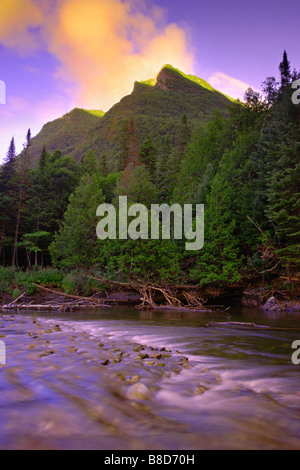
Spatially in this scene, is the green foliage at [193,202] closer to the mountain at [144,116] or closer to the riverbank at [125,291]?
the riverbank at [125,291]

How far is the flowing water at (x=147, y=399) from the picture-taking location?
2.53 meters

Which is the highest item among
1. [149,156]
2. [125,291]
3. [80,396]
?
[149,156]

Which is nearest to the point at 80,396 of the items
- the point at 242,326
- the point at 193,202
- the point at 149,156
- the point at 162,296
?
the point at 242,326

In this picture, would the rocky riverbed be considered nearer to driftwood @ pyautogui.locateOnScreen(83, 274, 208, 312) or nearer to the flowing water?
the flowing water

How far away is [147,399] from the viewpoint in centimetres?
341

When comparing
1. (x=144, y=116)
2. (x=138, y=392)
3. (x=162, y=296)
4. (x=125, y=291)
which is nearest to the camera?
(x=138, y=392)

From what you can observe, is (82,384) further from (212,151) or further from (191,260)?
(212,151)

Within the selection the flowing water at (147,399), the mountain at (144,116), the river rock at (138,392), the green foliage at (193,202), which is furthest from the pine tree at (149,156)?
the river rock at (138,392)

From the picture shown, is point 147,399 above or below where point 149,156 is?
below

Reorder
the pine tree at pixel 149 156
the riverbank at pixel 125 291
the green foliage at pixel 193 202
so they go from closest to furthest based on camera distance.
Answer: the riverbank at pixel 125 291 < the green foliage at pixel 193 202 < the pine tree at pixel 149 156

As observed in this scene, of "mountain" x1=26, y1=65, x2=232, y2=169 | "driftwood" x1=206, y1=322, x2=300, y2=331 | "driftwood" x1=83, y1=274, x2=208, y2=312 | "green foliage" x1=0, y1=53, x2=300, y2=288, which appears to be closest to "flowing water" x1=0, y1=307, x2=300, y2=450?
"driftwood" x1=206, y1=322, x2=300, y2=331

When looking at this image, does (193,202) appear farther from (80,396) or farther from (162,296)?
(80,396)

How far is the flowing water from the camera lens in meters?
2.53

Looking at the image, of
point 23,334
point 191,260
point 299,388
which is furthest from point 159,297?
point 299,388
